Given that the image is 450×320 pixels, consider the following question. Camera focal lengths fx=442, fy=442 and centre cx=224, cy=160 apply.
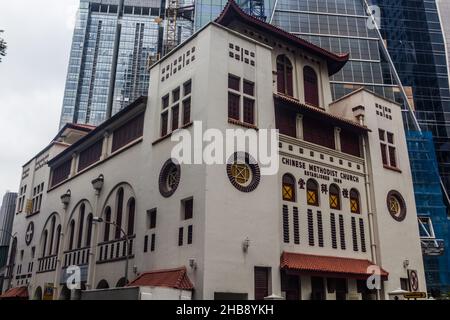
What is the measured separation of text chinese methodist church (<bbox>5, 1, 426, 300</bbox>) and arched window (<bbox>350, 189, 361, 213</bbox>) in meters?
0.08

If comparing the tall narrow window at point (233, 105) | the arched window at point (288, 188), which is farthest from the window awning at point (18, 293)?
the tall narrow window at point (233, 105)

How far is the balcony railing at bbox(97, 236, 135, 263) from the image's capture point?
90.9 feet

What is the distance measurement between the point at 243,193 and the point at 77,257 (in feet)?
55.5

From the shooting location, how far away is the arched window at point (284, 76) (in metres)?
32.1

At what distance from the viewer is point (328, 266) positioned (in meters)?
25.2

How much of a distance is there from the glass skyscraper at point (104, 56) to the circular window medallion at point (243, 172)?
102 meters

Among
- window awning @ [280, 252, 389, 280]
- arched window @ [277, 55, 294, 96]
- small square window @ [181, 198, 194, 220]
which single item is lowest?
window awning @ [280, 252, 389, 280]

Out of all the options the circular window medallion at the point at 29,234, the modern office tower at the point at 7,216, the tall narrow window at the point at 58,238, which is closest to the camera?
the tall narrow window at the point at 58,238

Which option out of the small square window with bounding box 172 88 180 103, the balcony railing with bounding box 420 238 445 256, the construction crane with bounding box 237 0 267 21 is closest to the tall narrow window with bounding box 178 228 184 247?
the small square window with bounding box 172 88 180 103

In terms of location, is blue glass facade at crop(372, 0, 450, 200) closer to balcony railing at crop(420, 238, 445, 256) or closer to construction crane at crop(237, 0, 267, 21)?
construction crane at crop(237, 0, 267, 21)

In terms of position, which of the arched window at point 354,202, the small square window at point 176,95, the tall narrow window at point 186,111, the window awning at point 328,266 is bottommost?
the window awning at point 328,266

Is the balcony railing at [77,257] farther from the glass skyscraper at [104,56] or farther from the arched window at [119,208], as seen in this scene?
the glass skyscraper at [104,56]
